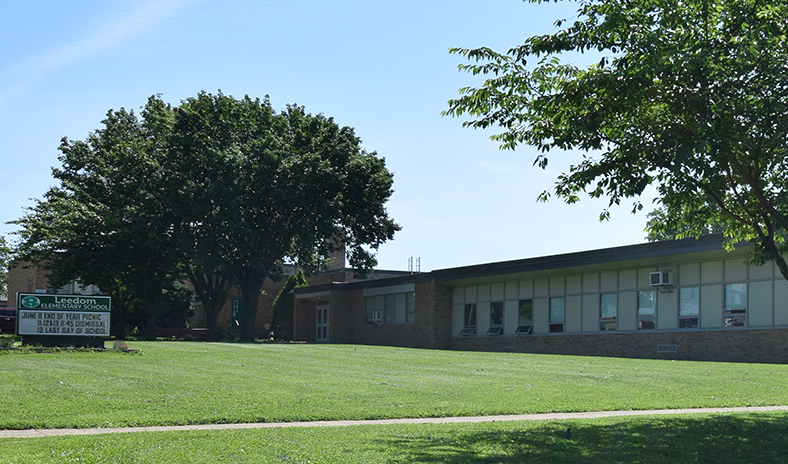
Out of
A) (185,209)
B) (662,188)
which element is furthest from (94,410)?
(185,209)

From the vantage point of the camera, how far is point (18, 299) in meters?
24.1

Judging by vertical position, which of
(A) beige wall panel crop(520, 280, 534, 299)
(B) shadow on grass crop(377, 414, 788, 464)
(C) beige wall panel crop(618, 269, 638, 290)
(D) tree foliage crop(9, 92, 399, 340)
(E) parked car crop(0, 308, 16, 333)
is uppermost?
(D) tree foliage crop(9, 92, 399, 340)

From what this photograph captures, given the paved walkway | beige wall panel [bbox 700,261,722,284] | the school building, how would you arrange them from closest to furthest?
the paved walkway, the school building, beige wall panel [bbox 700,261,722,284]

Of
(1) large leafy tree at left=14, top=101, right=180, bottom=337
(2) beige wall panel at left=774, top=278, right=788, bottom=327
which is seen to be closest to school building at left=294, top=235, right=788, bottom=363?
(2) beige wall panel at left=774, top=278, right=788, bottom=327

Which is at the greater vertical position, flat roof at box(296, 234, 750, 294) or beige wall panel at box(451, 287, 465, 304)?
flat roof at box(296, 234, 750, 294)

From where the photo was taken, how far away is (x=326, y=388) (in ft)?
51.2

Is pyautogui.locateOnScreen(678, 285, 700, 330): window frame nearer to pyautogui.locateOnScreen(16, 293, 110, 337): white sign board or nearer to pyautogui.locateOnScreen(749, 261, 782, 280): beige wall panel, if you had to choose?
pyautogui.locateOnScreen(749, 261, 782, 280): beige wall panel

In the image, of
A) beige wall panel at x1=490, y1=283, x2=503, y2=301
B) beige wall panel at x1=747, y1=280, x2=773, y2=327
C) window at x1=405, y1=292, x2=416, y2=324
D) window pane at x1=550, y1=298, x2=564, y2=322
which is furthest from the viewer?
window at x1=405, y1=292, x2=416, y2=324

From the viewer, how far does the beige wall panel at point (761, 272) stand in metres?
28.5

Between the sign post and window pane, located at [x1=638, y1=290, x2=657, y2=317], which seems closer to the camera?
the sign post

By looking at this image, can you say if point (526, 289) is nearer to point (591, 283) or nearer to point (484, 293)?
point (484, 293)

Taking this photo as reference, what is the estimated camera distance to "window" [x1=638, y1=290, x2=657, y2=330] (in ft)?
107

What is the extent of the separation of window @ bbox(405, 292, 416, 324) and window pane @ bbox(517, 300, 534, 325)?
7.00m

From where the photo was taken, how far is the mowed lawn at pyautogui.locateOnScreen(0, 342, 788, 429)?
1216cm
